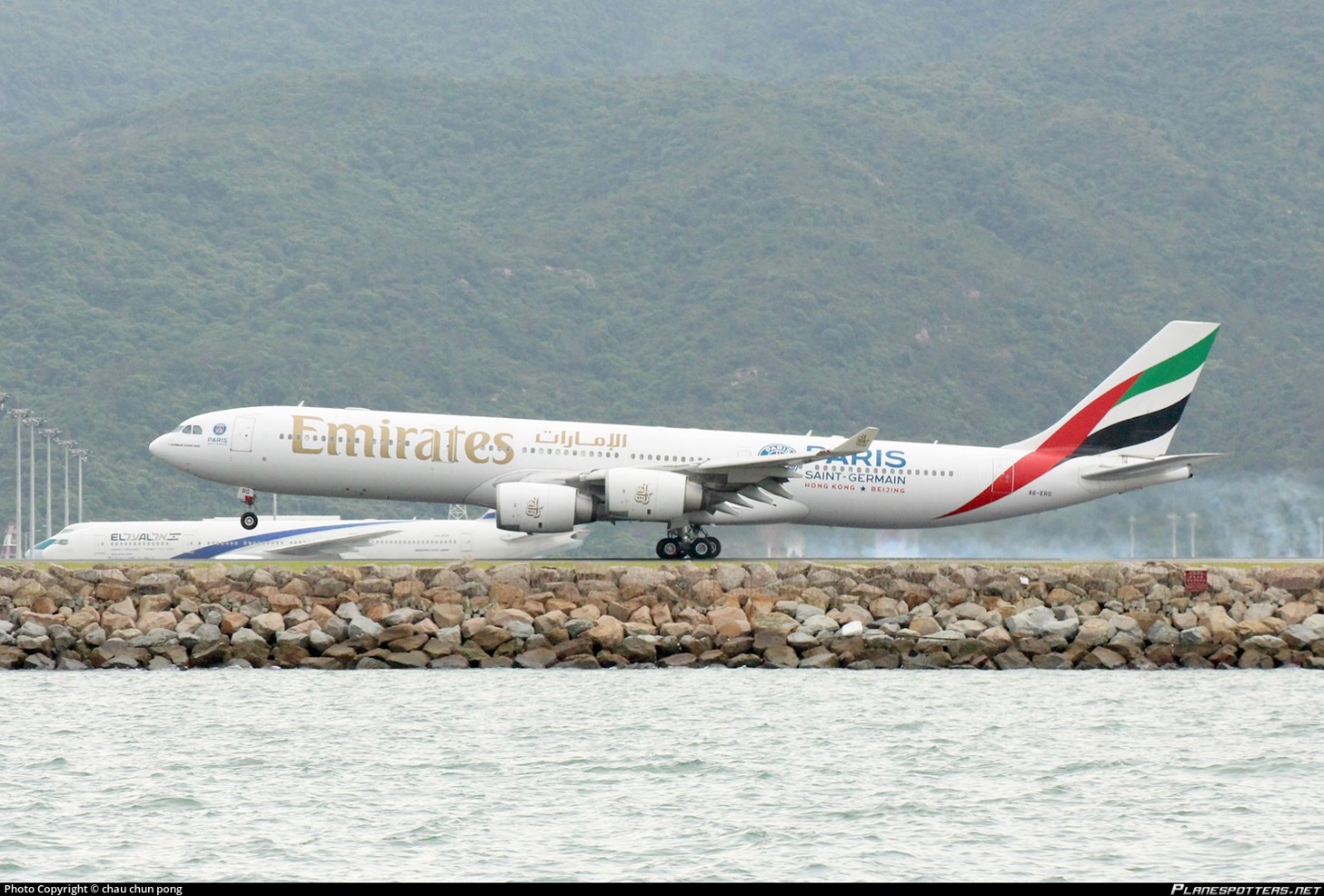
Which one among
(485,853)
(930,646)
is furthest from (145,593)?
(485,853)

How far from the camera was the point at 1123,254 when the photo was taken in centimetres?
16175

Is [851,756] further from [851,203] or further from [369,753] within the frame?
[851,203]

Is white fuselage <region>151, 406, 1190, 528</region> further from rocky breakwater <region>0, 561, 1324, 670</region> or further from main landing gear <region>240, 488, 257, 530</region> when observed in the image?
rocky breakwater <region>0, 561, 1324, 670</region>

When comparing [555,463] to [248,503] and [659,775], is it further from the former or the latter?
[659,775]

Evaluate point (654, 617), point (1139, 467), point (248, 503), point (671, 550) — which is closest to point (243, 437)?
point (248, 503)

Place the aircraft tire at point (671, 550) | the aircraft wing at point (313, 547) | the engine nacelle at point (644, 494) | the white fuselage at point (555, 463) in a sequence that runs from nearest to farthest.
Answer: the engine nacelle at point (644, 494)
the white fuselage at point (555, 463)
the aircraft tire at point (671, 550)
the aircraft wing at point (313, 547)

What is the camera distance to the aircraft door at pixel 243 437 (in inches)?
1860

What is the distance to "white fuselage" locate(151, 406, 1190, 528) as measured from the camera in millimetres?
46812

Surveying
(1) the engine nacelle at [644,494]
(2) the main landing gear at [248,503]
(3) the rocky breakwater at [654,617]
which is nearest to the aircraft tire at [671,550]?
(1) the engine nacelle at [644,494]

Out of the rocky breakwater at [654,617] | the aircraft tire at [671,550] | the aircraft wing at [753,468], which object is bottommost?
the rocky breakwater at [654,617]

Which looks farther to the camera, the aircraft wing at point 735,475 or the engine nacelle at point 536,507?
the aircraft wing at point 735,475

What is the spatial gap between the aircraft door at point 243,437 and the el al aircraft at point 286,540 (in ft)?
94.3

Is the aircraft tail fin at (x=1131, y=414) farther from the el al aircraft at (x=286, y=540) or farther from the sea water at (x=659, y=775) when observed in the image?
the el al aircraft at (x=286, y=540)

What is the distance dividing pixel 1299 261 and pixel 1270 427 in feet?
134
